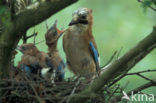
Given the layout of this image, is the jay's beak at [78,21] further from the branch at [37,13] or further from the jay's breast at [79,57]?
the branch at [37,13]

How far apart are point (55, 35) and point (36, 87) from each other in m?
1.32

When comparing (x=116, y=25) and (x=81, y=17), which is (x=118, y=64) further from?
(x=116, y=25)

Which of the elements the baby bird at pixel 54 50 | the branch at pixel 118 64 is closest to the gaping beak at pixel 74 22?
the baby bird at pixel 54 50

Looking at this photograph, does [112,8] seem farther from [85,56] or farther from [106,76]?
[106,76]

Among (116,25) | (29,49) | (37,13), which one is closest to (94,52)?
(29,49)

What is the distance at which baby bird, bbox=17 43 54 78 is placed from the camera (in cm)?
571

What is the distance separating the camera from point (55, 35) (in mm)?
6527

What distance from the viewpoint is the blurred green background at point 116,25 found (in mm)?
11977

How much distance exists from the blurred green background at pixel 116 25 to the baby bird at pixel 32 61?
538 centimetres

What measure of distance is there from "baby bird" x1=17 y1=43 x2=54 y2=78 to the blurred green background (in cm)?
538

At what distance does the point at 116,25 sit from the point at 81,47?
22.2 feet

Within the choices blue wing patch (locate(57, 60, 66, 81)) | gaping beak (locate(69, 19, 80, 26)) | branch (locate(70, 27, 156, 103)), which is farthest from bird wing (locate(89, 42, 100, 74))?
branch (locate(70, 27, 156, 103))

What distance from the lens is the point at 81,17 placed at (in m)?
6.66

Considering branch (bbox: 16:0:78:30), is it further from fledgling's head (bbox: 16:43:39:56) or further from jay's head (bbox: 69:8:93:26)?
jay's head (bbox: 69:8:93:26)
